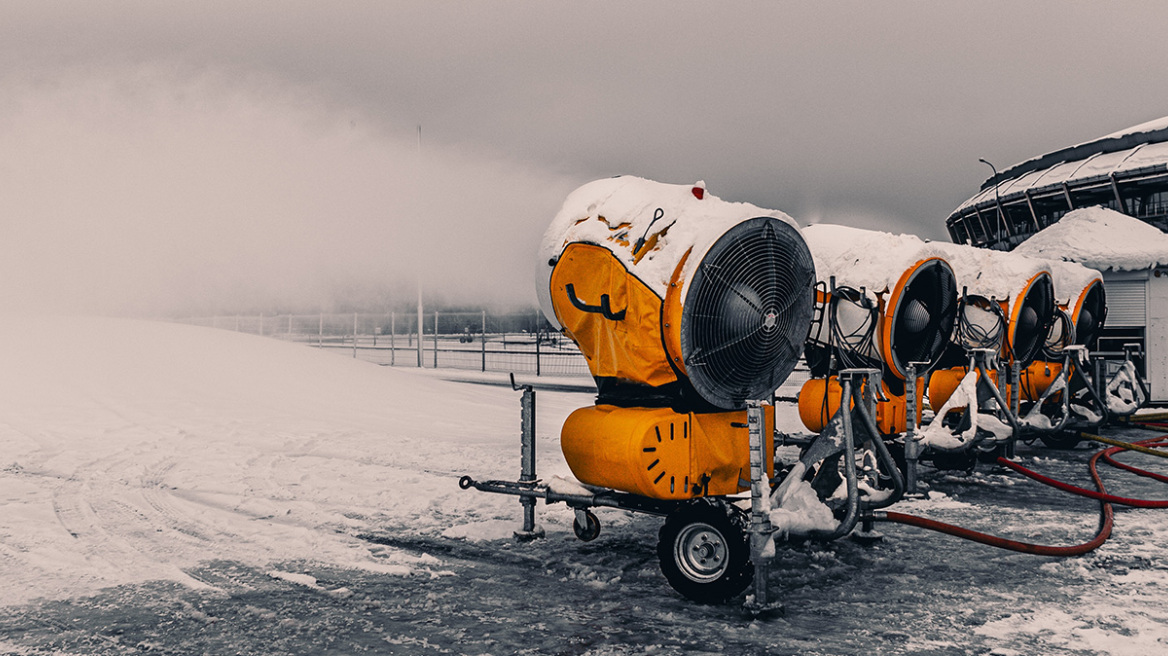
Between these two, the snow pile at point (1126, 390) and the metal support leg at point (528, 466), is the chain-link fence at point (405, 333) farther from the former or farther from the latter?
the metal support leg at point (528, 466)

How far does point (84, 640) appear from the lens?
4500mm

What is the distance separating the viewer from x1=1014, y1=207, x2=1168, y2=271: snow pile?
62.6ft

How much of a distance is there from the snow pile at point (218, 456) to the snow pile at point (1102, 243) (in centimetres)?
1250

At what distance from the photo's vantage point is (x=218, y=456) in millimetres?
9883

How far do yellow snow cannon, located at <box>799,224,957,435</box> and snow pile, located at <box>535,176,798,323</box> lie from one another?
3.53m

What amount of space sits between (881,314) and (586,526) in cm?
455

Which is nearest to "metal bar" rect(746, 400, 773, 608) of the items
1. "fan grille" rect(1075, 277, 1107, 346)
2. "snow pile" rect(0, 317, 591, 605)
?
"snow pile" rect(0, 317, 591, 605)

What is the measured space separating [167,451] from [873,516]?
8381 mm

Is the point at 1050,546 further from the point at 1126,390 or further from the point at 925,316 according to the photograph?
the point at 1126,390

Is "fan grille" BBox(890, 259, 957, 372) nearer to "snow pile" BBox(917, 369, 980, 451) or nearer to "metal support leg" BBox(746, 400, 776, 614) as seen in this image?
"snow pile" BBox(917, 369, 980, 451)

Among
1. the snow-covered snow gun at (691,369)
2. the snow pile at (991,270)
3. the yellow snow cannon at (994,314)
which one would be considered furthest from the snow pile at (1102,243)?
the snow-covered snow gun at (691,369)

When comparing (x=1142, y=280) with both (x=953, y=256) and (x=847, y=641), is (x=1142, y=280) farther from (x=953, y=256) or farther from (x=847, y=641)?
(x=847, y=641)

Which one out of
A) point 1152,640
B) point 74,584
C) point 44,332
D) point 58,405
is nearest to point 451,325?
point 44,332

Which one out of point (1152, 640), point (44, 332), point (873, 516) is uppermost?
point (44, 332)
